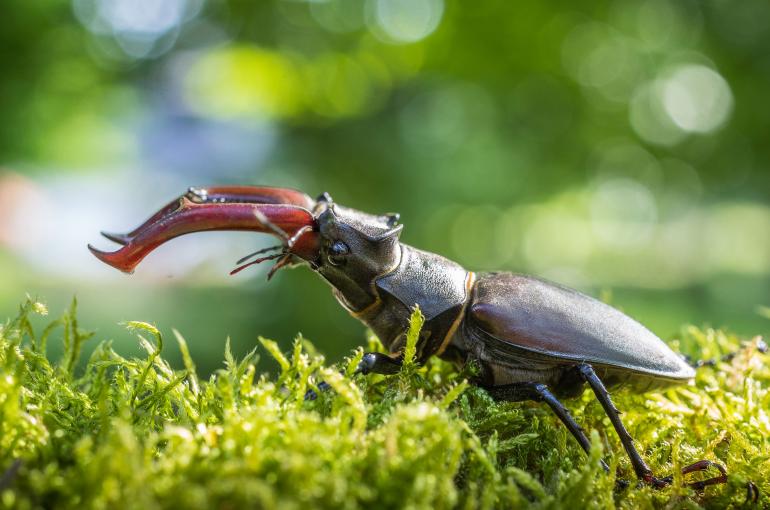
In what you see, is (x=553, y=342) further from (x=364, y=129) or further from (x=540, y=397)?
(x=364, y=129)

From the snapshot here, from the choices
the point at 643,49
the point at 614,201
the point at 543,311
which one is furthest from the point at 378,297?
the point at 614,201

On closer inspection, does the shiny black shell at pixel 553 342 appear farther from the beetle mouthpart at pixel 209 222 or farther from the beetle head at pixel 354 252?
the beetle mouthpart at pixel 209 222

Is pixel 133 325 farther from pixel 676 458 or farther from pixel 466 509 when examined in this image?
pixel 676 458

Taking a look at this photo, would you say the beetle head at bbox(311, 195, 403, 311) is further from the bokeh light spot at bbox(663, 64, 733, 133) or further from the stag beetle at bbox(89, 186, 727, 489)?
the bokeh light spot at bbox(663, 64, 733, 133)

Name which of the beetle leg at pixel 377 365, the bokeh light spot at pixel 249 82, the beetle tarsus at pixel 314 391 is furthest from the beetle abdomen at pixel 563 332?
the bokeh light spot at pixel 249 82

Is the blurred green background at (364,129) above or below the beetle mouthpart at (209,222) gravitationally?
above

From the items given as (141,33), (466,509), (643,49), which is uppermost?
(643,49)

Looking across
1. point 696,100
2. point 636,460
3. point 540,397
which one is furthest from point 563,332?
point 696,100
